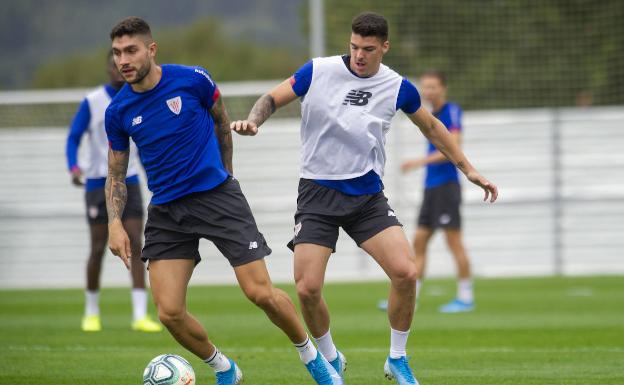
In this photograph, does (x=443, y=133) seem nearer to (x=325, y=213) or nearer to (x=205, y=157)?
(x=325, y=213)

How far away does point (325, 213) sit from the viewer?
780 cm

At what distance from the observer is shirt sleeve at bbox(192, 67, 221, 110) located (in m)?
7.47

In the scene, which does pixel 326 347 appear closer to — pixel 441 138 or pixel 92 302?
pixel 441 138

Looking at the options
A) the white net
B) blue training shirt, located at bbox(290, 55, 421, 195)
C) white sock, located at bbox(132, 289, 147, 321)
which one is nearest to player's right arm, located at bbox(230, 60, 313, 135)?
blue training shirt, located at bbox(290, 55, 421, 195)

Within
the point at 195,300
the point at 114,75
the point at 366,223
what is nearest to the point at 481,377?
the point at 366,223

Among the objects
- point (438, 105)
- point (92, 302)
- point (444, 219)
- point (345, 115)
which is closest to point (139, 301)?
point (92, 302)

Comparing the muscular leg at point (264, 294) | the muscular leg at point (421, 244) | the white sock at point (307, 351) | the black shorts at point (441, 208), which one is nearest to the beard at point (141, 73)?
the muscular leg at point (264, 294)

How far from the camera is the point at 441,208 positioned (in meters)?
13.4

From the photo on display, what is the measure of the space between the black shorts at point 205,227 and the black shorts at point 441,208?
6.25 meters

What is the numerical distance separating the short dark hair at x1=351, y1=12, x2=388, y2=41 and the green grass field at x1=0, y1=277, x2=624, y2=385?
2535mm

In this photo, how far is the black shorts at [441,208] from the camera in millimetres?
13391

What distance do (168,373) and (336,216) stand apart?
5.20ft

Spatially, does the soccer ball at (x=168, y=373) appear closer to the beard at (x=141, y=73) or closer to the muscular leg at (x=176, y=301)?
the muscular leg at (x=176, y=301)

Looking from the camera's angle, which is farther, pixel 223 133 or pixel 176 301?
pixel 223 133
